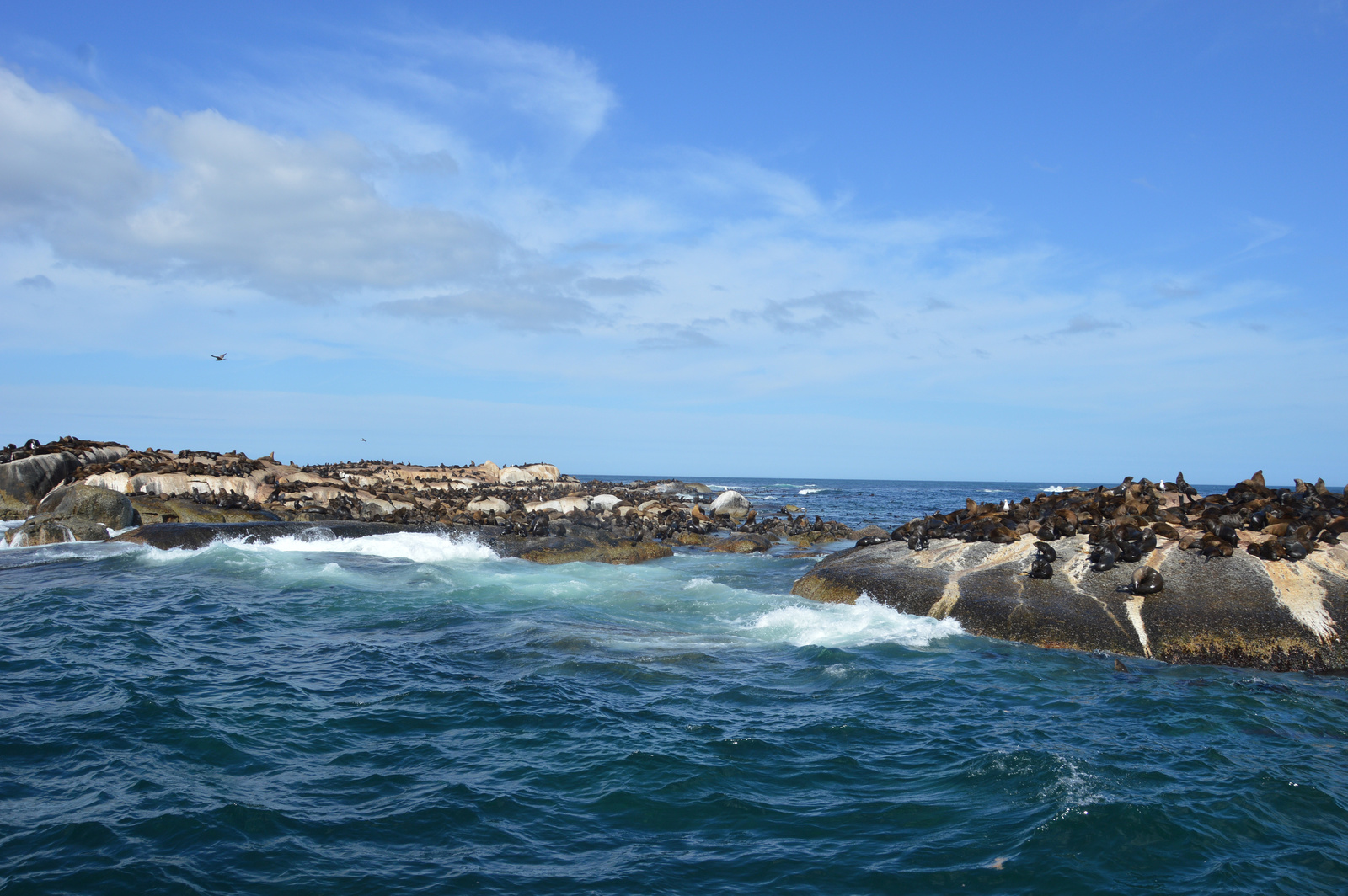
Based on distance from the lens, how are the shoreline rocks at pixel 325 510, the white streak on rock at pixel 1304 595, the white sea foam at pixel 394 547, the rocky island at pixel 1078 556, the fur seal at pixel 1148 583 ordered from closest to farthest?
the white streak on rock at pixel 1304 595 → the rocky island at pixel 1078 556 → the fur seal at pixel 1148 583 → the white sea foam at pixel 394 547 → the shoreline rocks at pixel 325 510

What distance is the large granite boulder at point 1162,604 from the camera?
9656mm

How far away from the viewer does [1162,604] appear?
1038cm

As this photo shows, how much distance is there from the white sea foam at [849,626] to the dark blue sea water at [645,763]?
0.08 metres

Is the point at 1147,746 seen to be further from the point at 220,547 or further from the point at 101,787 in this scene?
the point at 220,547

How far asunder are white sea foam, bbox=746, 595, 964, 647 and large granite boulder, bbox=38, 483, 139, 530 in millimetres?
20483

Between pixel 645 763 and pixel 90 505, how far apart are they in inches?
899

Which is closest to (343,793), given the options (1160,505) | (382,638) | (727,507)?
(382,638)

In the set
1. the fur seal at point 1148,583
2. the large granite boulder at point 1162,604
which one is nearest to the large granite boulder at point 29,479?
the large granite boulder at point 1162,604

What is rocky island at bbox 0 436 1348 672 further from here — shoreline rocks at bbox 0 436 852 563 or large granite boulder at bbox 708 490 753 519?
large granite boulder at bbox 708 490 753 519

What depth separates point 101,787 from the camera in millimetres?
6297

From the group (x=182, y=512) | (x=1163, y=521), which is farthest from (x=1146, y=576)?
(x=182, y=512)

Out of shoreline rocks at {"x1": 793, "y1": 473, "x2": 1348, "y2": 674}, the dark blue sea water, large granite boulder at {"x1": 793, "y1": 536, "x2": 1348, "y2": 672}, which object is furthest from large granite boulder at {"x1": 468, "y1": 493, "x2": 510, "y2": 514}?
large granite boulder at {"x1": 793, "y1": 536, "x2": 1348, "y2": 672}

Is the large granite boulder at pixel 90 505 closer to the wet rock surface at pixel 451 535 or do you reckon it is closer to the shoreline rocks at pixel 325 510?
the shoreline rocks at pixel 325 510

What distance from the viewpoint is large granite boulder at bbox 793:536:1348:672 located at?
966 centimetres
